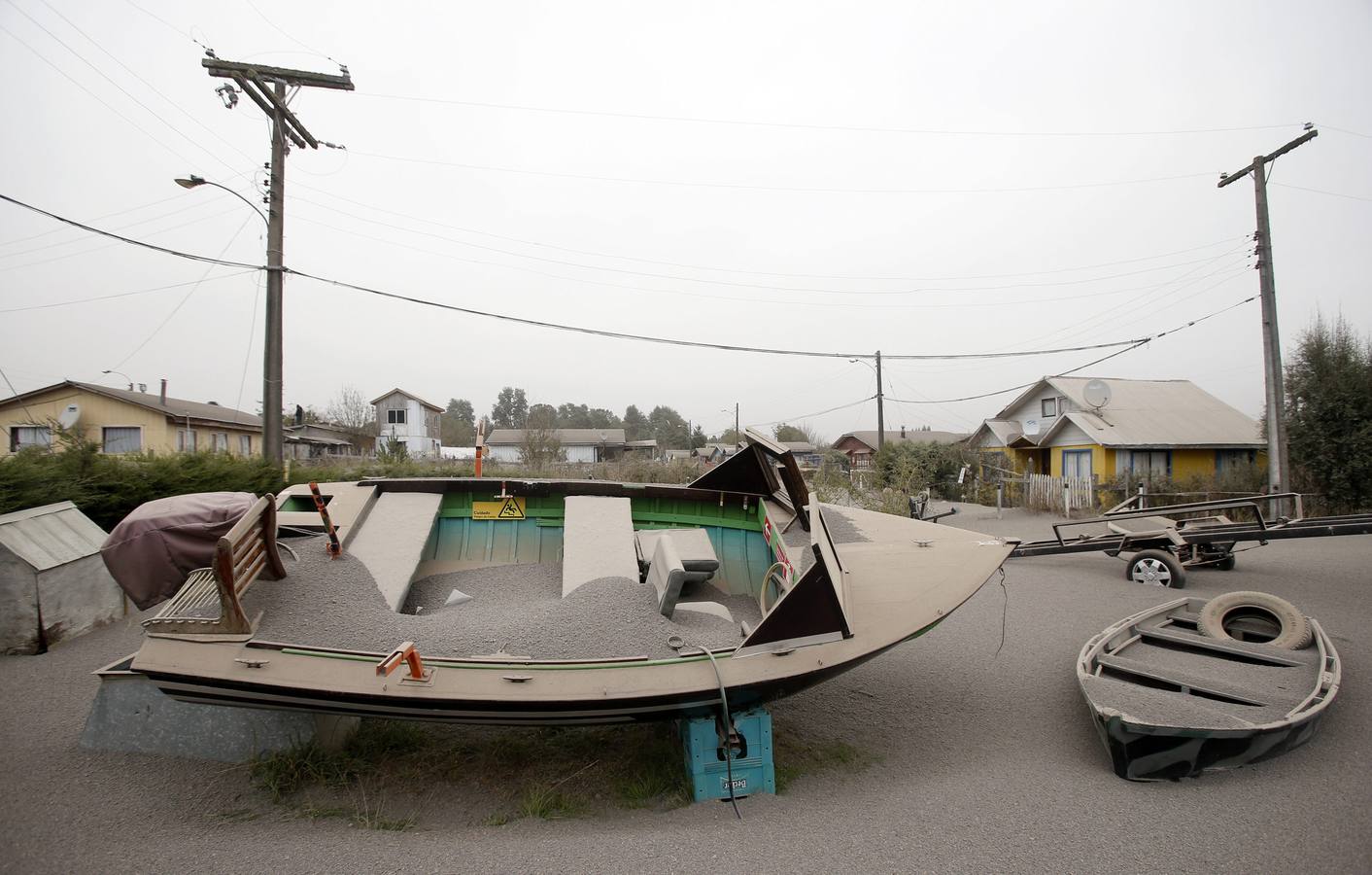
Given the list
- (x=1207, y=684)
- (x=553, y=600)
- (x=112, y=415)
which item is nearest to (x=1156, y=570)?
(x=1207, y=684)

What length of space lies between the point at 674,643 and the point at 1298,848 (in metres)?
2.90

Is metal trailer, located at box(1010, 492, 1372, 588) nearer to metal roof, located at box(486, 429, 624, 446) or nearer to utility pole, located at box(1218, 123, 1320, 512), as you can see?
utility pole, located at box(1218, 123, 1320, 512)

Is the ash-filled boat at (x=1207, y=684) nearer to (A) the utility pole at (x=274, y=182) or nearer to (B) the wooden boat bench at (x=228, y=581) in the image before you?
(B) the wooden boat bench at (x=228, y=581)

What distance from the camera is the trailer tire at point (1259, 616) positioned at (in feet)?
15.2

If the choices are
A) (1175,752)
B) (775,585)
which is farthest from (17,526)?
(1175,752)

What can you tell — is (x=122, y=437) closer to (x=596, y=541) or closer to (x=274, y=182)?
(x=274, y=182)

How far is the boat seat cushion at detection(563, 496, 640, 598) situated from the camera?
438cm

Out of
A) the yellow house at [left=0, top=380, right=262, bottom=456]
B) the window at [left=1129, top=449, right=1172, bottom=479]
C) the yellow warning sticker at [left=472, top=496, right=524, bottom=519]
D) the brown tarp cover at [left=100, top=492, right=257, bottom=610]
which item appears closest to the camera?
the brown tarp cover at [left=100, top=492, right=257, bottom=610]

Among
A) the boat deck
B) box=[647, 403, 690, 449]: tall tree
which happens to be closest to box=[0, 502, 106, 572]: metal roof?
the boat deck

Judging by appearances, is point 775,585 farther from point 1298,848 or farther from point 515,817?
point 1298,848

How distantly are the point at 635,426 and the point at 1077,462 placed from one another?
62.0 meters

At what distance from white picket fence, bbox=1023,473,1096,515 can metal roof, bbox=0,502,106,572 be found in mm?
19455

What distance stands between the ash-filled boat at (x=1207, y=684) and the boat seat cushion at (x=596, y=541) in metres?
3.05

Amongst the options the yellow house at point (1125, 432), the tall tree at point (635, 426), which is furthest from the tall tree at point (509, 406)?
the yellow house at point (1125, 432)
